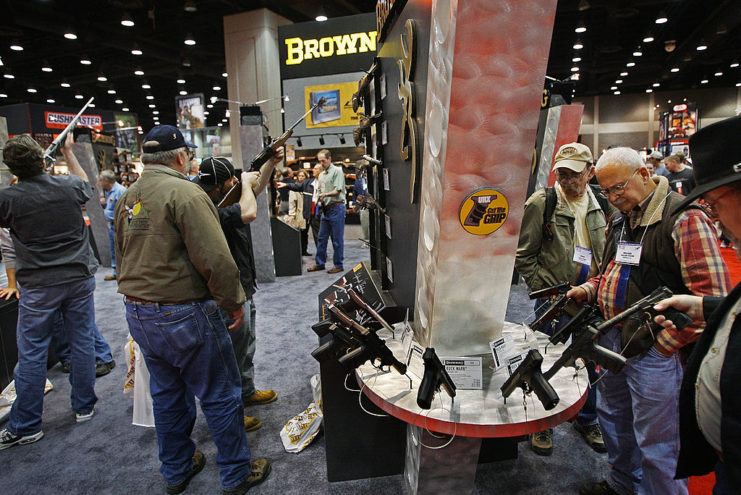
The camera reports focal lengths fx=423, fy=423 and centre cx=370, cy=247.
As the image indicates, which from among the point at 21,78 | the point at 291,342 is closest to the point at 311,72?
the point at 291,342

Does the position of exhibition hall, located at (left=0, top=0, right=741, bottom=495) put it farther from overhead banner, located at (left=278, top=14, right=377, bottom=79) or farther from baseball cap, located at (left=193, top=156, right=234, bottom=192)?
overhead banner, located at (left=278, top=14, right=377, bottom=79)

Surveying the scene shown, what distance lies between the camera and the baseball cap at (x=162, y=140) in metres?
1.92

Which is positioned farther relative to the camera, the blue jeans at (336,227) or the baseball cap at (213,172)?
the blue jeans at (336,227)

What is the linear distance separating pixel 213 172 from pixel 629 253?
Answer: 2.17m

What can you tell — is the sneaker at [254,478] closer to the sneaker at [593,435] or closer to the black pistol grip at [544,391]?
the black pistol grip at [544,391]

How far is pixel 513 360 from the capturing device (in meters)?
1.42

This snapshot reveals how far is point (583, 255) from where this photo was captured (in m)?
2.33

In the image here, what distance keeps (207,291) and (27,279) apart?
1.43 meters

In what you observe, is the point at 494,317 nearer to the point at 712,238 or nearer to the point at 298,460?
the point at 712,238

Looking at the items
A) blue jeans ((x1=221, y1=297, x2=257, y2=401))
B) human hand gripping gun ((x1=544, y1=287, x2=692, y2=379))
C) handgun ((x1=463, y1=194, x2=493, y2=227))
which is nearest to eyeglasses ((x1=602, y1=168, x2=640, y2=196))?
human hand gripping gun ((x1=544, y1=287, x2=692, y2=379))

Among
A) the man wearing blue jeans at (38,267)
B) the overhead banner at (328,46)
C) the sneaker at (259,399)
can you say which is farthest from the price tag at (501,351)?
the overhead banner at (328,46)

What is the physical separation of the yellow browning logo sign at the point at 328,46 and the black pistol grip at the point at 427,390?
26.9ft

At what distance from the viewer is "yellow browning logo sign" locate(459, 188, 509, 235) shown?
4.80 feet

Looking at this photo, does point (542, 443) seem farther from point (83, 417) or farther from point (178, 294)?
point (83, 417)
